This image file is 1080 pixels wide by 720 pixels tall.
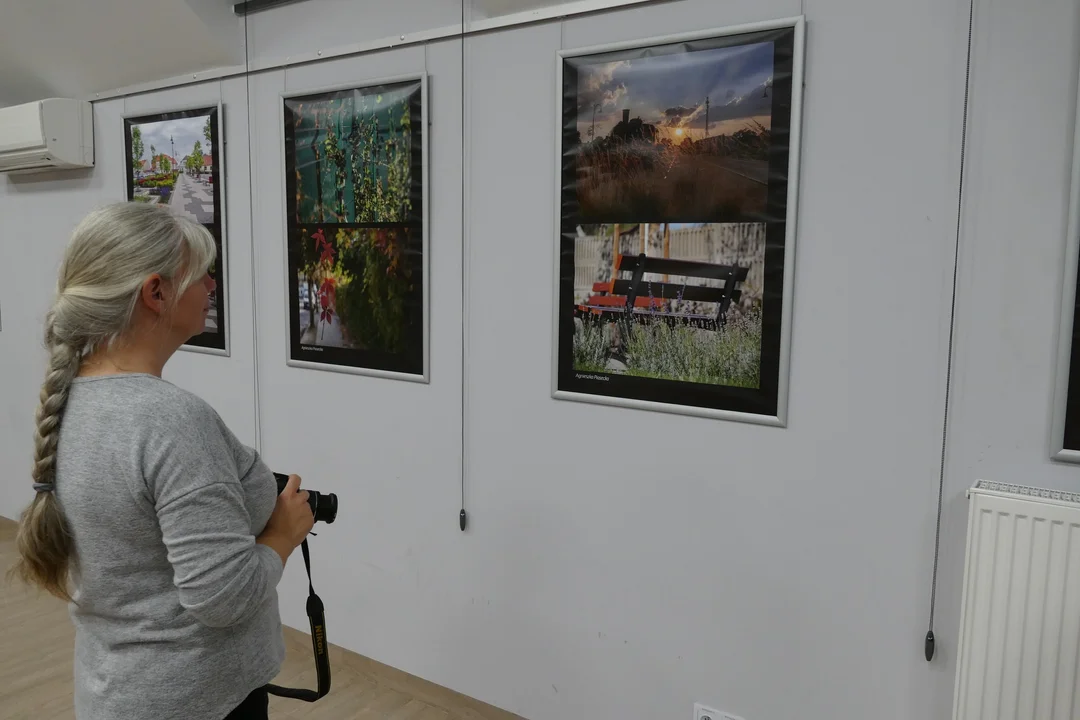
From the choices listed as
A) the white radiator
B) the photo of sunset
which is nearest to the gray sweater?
the photo of sunset

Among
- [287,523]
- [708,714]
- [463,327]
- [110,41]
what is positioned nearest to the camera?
[287,523]

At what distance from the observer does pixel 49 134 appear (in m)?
3.30

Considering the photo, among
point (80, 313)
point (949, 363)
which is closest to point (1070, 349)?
point (949, 363)

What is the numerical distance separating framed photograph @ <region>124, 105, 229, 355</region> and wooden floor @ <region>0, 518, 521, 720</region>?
1.21m

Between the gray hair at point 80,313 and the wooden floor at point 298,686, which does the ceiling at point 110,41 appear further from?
the wooden floor at point 298,686

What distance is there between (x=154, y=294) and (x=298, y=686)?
6.69 feet

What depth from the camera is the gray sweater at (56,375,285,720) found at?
1.13m

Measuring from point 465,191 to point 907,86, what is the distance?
4.13ft

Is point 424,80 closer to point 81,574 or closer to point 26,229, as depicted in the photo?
point 81,574

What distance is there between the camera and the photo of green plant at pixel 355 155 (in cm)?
253

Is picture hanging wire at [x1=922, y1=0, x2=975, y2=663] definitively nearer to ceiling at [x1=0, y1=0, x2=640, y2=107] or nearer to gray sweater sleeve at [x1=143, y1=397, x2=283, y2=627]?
gray sweater sleeve at [x1=143, y1=397, x2=283, y2=627]

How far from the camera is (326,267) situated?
9.05 ft

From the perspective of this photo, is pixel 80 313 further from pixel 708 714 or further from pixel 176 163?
pixel 176 163

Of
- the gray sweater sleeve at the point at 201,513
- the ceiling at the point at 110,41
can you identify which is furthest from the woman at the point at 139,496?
the ceiling at the point at 110,41
